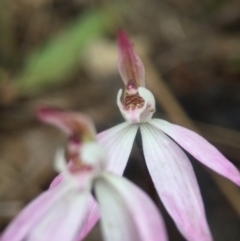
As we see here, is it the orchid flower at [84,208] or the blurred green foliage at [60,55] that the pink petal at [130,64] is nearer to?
the orchid flower at [84,208]

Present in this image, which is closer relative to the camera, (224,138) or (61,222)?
(61,222)

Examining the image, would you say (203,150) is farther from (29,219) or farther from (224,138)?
(224,138)

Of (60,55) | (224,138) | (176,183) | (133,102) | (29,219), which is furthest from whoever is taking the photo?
(60,55)

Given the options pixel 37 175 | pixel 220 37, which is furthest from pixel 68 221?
pixel 220 37

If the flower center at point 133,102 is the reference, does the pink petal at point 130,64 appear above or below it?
above

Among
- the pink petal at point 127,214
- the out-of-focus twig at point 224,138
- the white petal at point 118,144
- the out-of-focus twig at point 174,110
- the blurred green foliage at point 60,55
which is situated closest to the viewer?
the pink petal at point 127,214

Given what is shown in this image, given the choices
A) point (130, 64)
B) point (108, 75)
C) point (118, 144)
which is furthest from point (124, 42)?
point (108, 75)

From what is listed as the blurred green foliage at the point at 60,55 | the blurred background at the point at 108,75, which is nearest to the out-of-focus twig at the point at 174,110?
the blurred background at the point at 108,75
